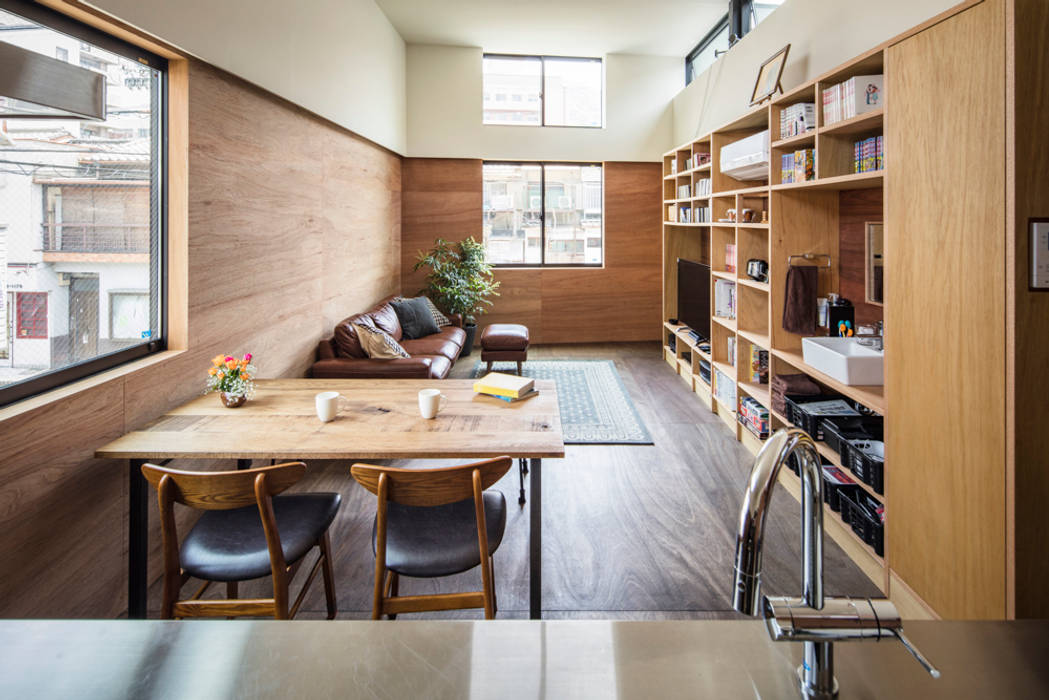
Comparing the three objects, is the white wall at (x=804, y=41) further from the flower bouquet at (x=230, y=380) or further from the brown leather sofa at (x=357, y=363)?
the brown leather sofa at (x=357, y=363)

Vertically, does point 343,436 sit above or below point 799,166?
below

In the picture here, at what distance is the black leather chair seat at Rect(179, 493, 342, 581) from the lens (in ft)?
6.24

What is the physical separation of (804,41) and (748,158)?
78 cm

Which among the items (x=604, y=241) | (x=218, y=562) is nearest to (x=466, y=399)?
(x=218, y=562)

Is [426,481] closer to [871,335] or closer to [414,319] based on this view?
[871,335]

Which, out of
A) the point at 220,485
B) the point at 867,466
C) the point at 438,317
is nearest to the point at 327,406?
the point at 220,485

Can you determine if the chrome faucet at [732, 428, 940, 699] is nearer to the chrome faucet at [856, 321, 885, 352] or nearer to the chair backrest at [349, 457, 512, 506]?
the chair backrest at [349, 457, 512, 506]

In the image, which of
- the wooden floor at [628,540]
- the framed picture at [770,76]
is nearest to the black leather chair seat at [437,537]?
the wooden floor at [628,540]

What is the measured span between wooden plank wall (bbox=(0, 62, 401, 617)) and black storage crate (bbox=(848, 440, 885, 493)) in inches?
117

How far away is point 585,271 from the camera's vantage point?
827cm

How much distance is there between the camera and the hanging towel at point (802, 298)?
11.9 ft

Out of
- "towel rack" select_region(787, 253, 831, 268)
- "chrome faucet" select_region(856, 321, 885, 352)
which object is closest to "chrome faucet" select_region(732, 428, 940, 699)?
"chrome faucet" select_region(856, 321, 885, 352)

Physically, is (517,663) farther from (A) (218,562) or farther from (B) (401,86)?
(B) (401,86)

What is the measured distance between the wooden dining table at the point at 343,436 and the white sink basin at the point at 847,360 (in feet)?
4.37
